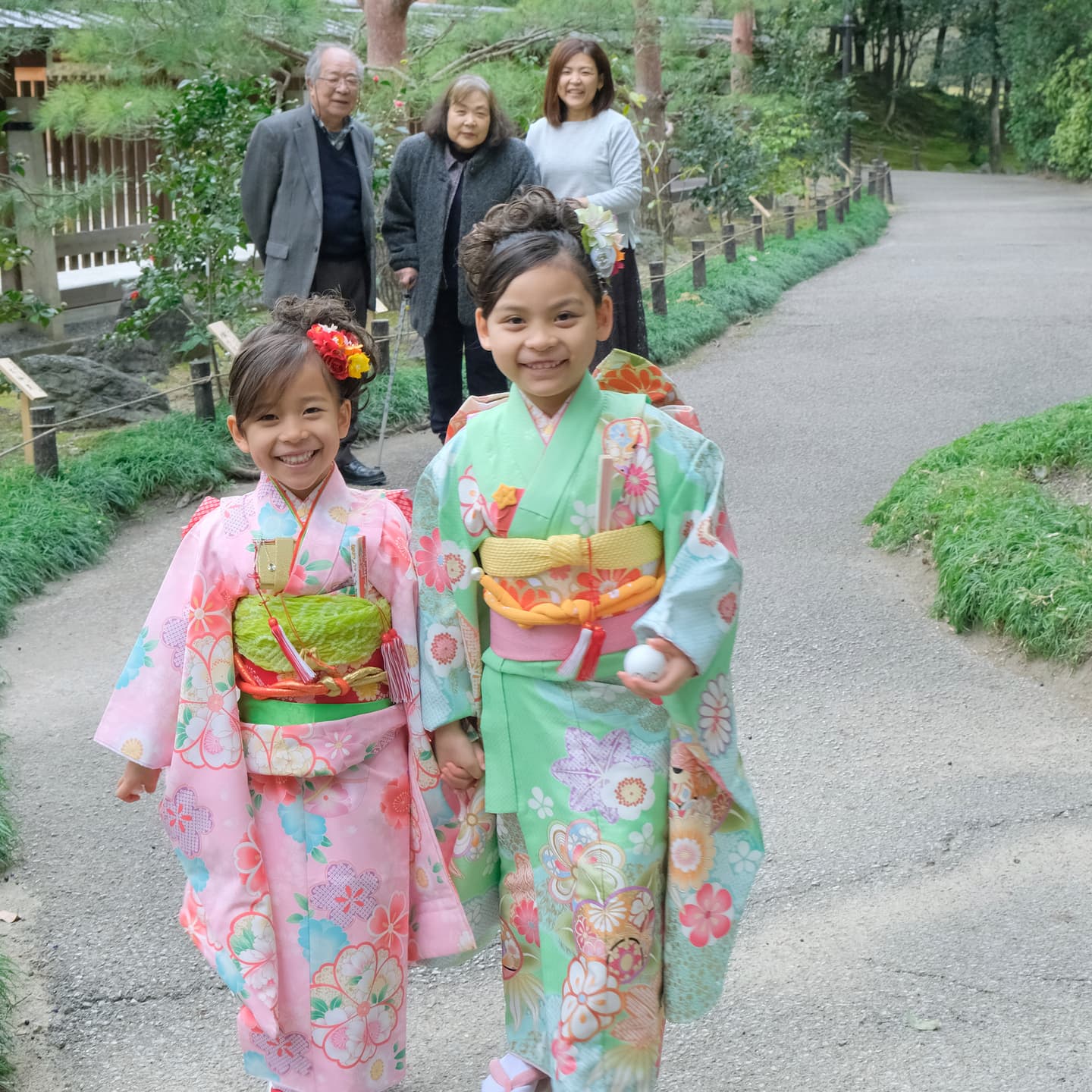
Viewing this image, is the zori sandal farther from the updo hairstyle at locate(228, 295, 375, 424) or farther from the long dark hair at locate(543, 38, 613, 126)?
the long dark hair at locate(543, 38, 613, 126)

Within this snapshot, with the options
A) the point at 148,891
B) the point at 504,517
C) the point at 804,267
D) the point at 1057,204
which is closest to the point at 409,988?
the point at 148,891

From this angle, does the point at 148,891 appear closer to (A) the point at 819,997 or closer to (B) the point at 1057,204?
(A) the point at 819,997

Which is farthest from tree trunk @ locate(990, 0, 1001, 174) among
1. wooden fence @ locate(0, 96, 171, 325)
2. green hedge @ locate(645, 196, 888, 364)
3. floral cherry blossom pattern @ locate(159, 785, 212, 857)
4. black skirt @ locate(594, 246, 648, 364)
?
floral cherry blossom pattern @ locate(159, 785, 212, 857)

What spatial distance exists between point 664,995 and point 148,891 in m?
1.61

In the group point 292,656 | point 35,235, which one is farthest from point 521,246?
point 35,235

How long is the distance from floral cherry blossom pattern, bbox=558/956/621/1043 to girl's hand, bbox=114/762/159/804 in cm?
85

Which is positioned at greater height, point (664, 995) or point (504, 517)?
point (504, 517)

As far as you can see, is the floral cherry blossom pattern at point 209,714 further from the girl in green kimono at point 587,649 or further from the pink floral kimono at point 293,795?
the girl in green kimono at point 587,649

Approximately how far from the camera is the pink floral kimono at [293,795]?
240 centimetres

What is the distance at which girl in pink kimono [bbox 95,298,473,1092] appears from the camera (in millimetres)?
2393

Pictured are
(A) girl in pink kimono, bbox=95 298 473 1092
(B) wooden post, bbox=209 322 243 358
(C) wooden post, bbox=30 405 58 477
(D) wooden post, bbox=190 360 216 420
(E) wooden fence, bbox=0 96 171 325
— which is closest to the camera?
(A) girl in pink kimono, bbox=95 298 473 1092

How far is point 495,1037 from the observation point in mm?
2844

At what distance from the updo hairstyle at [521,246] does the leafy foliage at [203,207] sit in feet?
20.3

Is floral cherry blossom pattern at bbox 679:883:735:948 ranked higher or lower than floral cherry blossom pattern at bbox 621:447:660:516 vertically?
lower
